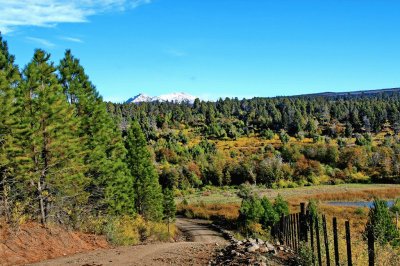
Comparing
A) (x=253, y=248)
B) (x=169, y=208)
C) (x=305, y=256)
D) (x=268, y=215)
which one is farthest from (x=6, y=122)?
(x=268, y=215)

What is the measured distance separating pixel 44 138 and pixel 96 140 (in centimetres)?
879

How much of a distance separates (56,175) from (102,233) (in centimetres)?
464

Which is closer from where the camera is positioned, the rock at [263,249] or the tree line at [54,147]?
the rock at [263,249]

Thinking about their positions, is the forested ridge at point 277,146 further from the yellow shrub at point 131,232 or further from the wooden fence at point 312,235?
the wooden fence at point 312,235

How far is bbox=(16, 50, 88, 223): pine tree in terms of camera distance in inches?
901

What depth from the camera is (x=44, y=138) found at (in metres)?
24.7

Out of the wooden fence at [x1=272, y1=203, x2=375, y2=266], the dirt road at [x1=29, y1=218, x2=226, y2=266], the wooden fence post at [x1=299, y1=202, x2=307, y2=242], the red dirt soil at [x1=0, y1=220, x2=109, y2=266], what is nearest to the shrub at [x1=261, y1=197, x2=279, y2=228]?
the red dirt soil at [x1=0, y1=220, x2=109, y2=266]

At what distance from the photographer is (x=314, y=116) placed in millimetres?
186375

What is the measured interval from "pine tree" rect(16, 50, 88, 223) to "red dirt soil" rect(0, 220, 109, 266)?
7.70 feet

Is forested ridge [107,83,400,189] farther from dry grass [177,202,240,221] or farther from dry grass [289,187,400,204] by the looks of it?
dry grass [177,202,240,221]

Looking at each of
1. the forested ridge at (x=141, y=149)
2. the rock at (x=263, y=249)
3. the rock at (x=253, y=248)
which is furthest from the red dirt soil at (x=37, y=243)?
the rock at (x=263, y=249)

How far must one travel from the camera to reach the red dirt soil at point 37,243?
1711 centimetres

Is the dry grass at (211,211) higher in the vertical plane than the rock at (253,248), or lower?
lower

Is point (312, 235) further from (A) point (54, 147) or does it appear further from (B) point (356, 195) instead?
(B) point (356, 195)
